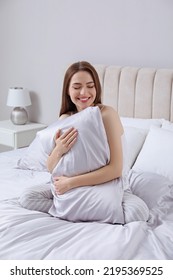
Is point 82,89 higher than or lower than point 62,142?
higher

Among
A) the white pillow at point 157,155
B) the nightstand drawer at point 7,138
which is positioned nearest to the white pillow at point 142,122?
the white pillow at point 157,155

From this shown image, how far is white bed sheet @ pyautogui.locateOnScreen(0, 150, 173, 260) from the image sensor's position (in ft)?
4.56

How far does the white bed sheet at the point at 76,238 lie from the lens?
1389 millimetres

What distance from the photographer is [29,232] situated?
1523mm

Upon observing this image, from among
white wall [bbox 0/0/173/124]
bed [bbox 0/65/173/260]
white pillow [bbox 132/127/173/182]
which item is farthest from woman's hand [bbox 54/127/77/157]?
white wall [bbox 0/0/173/124]

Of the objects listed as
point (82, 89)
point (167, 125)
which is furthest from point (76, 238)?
point (167, 125)

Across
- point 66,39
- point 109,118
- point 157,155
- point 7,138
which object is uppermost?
point 66,39

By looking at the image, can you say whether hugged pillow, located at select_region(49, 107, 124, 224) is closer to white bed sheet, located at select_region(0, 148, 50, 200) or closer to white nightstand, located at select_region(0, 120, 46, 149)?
white bed sheet, located at select_region(0, 148, 50, 200)

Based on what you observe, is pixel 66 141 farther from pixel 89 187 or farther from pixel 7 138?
pixel 7 138

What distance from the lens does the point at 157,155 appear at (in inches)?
92.7

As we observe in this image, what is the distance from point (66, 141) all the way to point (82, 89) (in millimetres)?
257

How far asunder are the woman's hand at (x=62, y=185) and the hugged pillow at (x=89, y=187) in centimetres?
2
